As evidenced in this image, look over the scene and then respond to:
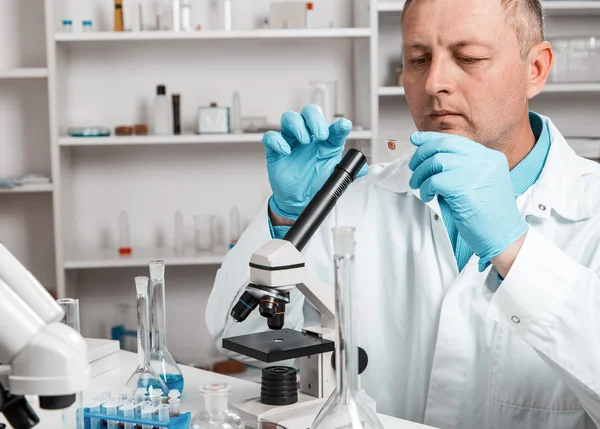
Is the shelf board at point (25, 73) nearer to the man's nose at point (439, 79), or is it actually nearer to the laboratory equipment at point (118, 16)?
the laboratory equipment at point (118, 16)

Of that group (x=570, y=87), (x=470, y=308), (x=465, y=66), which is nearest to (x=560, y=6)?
(x=570, y=87)

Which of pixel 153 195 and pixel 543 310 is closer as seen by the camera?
pixel 543 310

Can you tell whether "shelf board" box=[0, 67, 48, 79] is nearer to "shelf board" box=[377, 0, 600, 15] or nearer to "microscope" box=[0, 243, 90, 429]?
"shelf board" box=[377, 0, 600, 15]

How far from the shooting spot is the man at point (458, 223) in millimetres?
1214

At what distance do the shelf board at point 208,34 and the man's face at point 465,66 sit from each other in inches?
54.2

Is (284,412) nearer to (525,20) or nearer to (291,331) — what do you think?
(291,331)

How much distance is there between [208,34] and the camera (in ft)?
9.12

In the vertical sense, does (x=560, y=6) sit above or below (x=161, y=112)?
above

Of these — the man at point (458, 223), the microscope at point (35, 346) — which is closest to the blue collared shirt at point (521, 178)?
the man at point (458, 223)

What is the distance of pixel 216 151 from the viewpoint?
312cm

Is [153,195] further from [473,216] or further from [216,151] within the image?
[473,216]

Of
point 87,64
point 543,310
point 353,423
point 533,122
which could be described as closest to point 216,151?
point 87,64

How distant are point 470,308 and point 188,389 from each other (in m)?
0.56

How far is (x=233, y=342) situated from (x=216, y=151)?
212cm
